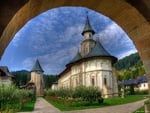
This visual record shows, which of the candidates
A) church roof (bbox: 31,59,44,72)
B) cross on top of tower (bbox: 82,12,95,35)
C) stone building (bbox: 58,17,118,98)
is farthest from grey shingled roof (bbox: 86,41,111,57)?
church roof (bbox: 31,59,44,72)

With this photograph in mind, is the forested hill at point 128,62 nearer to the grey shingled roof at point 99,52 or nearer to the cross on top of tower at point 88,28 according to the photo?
the cross on top of tower at point 88,28

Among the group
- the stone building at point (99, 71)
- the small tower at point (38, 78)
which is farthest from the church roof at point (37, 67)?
the stone building at point (99, 71)

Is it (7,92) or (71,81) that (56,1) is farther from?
(71,81)

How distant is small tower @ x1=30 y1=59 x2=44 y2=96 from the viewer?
9644 centimetres

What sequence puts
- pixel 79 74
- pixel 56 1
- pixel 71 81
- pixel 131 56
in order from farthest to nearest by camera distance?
pixel 131 56 → pixel 71 81 → pixel 79 74 → pixel 56 1

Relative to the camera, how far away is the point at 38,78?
98.3 m

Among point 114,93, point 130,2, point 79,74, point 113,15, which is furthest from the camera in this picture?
point 79,74

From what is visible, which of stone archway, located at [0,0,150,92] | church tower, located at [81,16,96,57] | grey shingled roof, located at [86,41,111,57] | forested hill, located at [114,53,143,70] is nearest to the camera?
stone archway, located at [0,0,150,92]

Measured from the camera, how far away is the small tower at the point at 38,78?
9644cm

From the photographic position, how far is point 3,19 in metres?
2.04

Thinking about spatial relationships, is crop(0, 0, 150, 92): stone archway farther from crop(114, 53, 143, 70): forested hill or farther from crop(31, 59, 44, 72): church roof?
crop(114, 53, 143, 70): forested hill

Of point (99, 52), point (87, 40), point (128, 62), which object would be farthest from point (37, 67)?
point (128, 62)

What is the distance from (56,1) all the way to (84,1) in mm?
412

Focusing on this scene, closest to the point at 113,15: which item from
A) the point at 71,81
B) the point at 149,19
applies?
the point at 149,19
